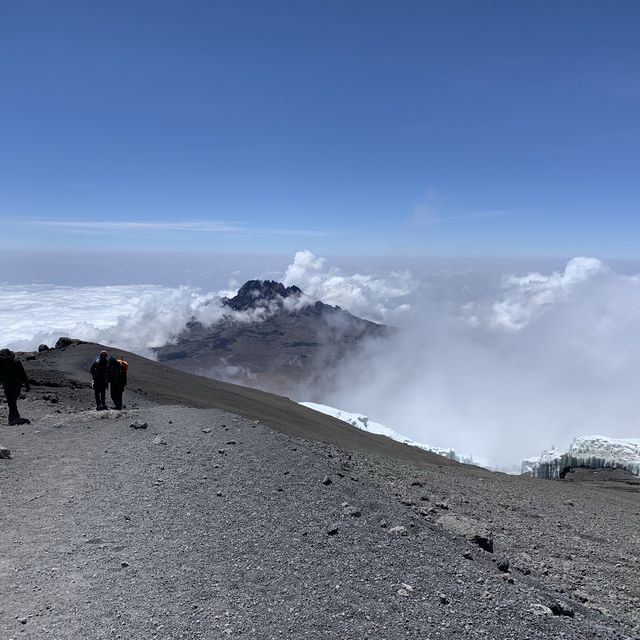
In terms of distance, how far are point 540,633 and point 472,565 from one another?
1694mm

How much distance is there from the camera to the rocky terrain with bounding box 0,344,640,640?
18.1 feet

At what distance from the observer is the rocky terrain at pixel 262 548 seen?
18.1ft

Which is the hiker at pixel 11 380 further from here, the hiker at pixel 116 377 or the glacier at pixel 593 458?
the glacier at pixel 593 458

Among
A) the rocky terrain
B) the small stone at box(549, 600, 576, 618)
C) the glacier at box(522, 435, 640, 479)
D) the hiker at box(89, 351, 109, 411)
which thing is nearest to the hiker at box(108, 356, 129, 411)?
the hiker at box(89, 351, 109, 411)

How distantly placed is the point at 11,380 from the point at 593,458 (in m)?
36.4

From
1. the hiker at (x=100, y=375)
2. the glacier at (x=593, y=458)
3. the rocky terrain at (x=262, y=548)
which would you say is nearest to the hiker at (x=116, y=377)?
the hiker at (x=100, y=375)

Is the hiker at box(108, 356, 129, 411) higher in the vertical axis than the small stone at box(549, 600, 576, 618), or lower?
higher

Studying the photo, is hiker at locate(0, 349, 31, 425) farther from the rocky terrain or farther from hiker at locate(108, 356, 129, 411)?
hiker at locate(108, 356, 129, 411)

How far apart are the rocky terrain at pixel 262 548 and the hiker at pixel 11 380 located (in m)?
1.06

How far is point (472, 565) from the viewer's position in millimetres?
7020

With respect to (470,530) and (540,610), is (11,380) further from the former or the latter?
(540,610)

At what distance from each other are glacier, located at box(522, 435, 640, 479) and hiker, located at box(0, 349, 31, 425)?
31.4 m

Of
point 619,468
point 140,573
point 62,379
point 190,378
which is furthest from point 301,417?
point 140,573

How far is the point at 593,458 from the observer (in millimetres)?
37344
